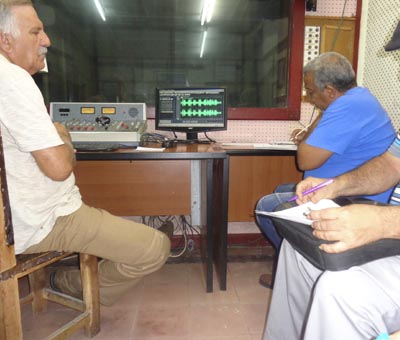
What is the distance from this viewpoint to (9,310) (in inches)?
41.3

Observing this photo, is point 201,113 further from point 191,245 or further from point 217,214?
point 191,245

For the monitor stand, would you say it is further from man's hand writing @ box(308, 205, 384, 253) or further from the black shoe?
man's hand writing @ box(308, 205, 384, 253)

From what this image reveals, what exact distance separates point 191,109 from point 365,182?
1.19 metres

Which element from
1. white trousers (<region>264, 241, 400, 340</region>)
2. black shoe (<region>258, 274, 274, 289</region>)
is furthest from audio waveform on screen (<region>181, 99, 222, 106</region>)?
white trousers (<region>264, 241, 400, 340</region>)

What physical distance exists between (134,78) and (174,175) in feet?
3.06

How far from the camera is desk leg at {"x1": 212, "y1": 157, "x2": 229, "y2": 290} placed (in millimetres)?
1660

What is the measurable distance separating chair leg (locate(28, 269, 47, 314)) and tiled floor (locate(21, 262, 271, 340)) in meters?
0.04

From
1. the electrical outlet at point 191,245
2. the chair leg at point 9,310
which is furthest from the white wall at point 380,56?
the chair leg at point 9,310

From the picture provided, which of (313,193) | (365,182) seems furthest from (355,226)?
(365,182)

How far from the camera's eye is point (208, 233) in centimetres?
177

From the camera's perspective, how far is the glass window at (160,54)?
2369 millimetres

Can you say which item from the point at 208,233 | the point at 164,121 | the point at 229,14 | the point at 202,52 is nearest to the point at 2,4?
the point at 164,121

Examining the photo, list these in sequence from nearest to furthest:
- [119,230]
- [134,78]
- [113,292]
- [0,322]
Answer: [0,322] < [119,230] < [113,292] < [134,78]

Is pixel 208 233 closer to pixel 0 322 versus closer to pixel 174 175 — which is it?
pixel 174 175
